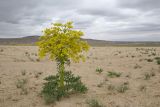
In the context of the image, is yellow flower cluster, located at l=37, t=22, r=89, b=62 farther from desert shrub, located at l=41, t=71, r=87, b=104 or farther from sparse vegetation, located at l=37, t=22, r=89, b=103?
desert shrub, located at l=41, t=71, r=87, b=104

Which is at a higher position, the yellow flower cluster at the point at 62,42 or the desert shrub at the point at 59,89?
the yellow flower cluster at the point at 62,42

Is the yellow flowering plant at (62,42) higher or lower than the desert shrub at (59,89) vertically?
higher

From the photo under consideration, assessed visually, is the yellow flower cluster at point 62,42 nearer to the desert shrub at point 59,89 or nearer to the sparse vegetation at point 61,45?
the sparse vegetation at point 61,45

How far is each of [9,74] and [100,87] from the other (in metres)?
6.52

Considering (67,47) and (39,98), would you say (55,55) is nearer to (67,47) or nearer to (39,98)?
(67,47)

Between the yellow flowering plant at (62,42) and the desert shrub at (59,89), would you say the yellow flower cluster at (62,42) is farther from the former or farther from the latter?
the desert shrub at (59,89)

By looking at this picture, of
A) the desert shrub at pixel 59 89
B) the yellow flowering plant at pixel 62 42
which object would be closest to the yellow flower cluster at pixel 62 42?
the yellow flowering plant at pixel 62 42

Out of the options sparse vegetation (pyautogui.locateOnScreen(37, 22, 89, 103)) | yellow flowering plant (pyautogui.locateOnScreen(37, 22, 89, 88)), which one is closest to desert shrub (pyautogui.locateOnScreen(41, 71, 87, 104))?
sparse vegetation (pyautogui.locateOnScreen(37, 22, 89, 103))

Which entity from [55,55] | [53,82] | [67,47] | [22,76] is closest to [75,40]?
[67,47]

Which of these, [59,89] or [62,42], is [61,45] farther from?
[59,89]

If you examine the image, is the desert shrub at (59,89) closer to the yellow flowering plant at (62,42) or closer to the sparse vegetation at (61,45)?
the sparse vegetation at (61,45)

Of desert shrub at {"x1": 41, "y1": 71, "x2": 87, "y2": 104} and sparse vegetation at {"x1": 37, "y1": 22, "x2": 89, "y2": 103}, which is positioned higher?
sparse vegetation at {"x1": 37, "y1": 22, "x2": 89, "y2": 103}

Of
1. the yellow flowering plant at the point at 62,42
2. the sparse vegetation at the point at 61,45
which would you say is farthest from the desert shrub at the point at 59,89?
the yellow flowering plant at the point at 62,42

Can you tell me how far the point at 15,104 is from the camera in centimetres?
790
